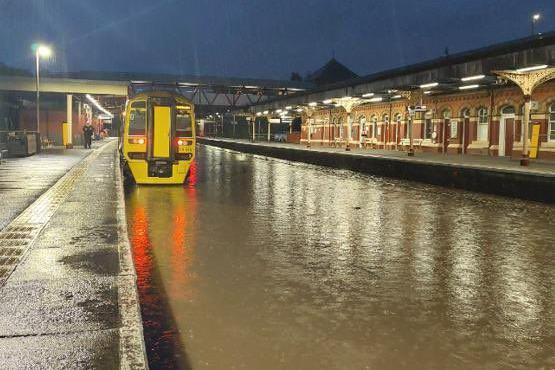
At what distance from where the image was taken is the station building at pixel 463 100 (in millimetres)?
22609

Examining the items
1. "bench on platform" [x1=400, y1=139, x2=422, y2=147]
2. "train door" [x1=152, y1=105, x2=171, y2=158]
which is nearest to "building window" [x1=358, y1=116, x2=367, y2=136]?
"bench on platform" [x1=400, y1=139, x2=422, y2=147]

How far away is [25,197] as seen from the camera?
13992mm

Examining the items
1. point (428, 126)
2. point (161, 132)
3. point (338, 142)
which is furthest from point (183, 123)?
point (338, 142)

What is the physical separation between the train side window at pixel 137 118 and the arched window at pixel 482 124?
2210 cm

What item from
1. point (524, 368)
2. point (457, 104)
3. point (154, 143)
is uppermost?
point (457, 104)

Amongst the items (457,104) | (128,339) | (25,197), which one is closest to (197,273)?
(128,339)

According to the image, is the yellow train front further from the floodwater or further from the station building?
the station building

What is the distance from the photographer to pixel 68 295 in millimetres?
5688

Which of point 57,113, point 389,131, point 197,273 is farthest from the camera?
point 57,113

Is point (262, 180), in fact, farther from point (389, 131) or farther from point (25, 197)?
point (389, 131)

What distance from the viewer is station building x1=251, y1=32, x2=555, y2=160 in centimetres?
2261

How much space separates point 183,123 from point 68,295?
1324cm

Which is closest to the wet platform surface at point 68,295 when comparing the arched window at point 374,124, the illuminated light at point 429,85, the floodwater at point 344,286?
the floodwater at point 344,286

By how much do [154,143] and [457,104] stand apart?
76.5 ft
